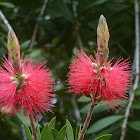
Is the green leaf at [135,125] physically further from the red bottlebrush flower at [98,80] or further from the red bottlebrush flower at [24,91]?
the red bottlebrush flower at [24,91]

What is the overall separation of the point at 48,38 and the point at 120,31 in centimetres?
81

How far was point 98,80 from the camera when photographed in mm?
1642

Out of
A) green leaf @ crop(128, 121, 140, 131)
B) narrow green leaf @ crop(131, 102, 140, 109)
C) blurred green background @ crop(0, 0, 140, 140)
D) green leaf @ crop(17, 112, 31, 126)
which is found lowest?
green leaf @ crop(128, 121, 140, 131)

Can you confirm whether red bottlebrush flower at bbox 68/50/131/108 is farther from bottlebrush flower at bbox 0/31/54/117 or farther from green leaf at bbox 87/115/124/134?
green leaf at bbox 87/115/124/134

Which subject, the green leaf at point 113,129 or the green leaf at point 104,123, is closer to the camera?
the green leaf at point 104,123

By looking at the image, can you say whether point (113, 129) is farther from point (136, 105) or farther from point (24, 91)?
point (24, 91)

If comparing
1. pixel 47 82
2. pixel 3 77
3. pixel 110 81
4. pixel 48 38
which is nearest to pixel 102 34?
pixel 110 81

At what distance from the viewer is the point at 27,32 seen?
12.0 ft

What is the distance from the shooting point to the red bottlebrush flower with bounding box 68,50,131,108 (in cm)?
164

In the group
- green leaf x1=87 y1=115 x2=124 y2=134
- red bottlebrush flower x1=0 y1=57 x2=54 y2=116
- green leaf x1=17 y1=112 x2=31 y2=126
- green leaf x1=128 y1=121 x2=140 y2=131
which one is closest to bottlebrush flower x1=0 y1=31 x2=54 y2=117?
red bottlebrush flower x1=0 y1=57 x2=54 y2=116

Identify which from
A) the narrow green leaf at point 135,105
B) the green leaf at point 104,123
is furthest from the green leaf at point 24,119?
the narrow green leaf at point 135,105

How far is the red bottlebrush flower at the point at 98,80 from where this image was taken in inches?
64.7

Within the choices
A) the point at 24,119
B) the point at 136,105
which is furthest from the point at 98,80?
the point at 136,105

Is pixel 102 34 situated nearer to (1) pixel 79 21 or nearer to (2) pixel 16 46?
(2) pixel 16 46
